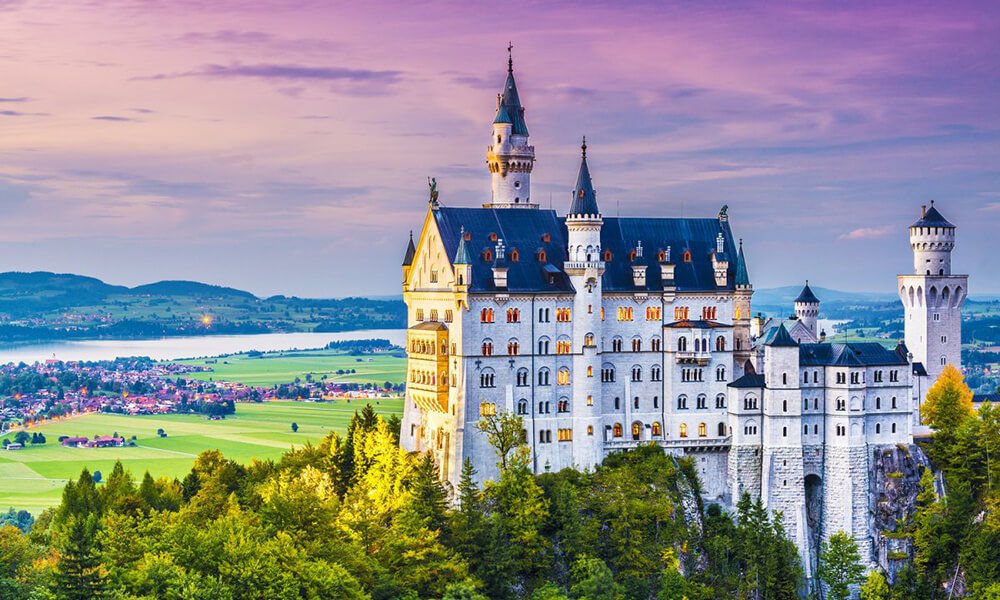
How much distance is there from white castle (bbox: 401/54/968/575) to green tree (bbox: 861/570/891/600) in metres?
3.74

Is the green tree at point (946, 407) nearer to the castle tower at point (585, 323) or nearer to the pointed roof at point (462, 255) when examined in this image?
the castle tower at point (585, 323)

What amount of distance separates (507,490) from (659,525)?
1282 cm

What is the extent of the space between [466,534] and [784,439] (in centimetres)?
2912

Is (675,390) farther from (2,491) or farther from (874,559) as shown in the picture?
(2,491)

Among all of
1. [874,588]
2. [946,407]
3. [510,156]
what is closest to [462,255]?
[510,156]

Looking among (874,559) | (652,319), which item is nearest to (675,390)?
(652,319)

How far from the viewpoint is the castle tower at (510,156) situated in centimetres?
12031

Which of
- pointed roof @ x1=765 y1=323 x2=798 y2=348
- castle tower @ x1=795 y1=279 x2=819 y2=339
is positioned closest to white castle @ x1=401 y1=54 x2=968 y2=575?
pointed roof @ x1=765 y1=323 x2=798 y2=348

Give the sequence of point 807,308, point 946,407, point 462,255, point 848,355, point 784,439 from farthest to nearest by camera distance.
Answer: point 807,308, point 946,407, point 848,355, point 784,439, point 462,255

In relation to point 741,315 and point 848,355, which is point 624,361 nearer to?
point 741,315

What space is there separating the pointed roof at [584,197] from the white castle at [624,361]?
0.13 m

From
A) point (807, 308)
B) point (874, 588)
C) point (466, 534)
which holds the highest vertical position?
point (807, 308)

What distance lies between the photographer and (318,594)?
90.4 m

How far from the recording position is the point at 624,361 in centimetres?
11394
